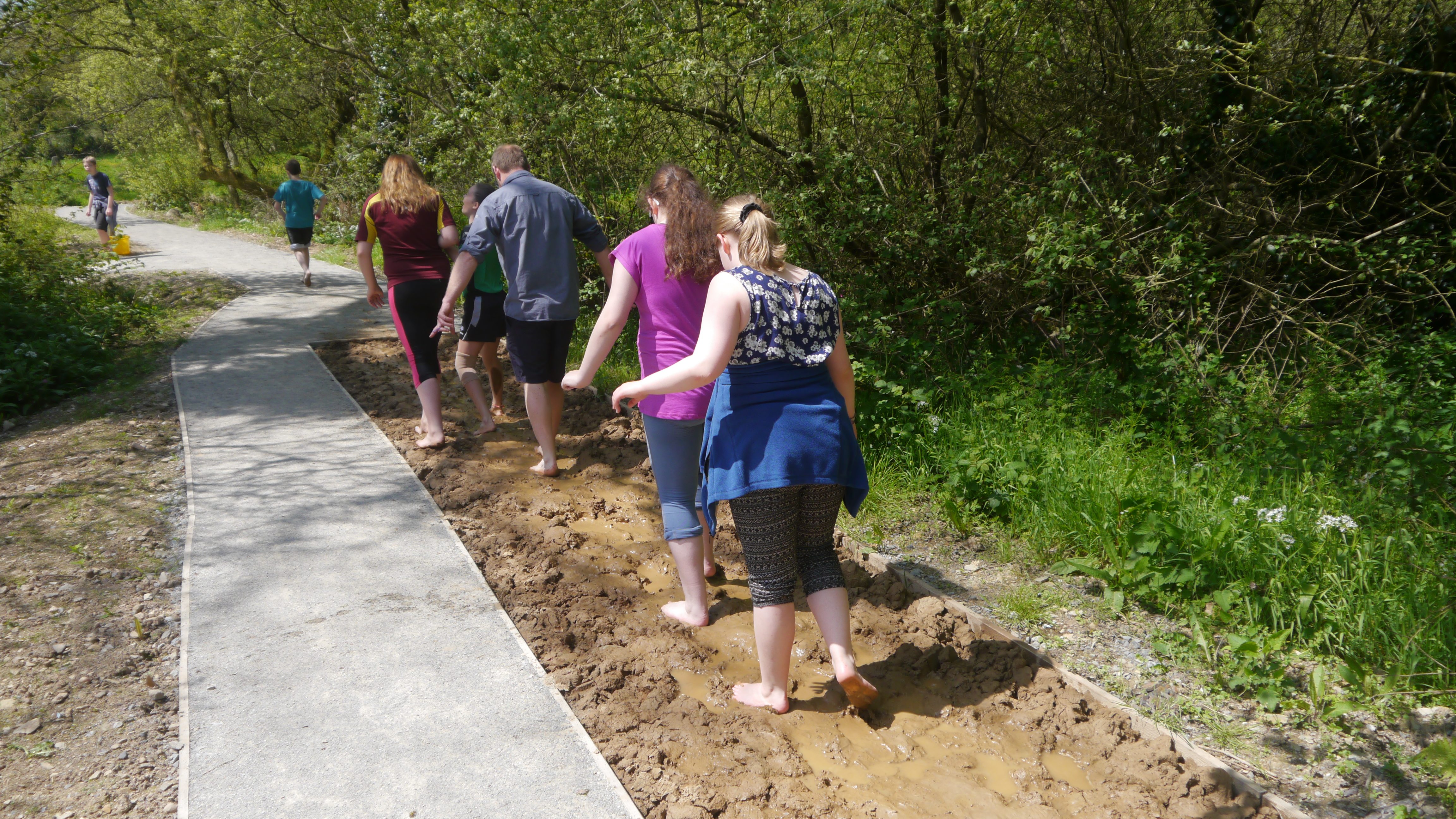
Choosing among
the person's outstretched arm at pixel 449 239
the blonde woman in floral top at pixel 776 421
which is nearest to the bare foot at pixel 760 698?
the blonde woman in floral top at pixel 776 421

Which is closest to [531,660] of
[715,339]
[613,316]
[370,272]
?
[613,316]

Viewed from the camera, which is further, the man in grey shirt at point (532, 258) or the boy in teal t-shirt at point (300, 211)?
the boy in teal t-shirt at point (300, 211)

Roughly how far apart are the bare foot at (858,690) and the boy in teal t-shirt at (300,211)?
11350 millimetres

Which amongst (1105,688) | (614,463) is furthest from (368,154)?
(1105,688)

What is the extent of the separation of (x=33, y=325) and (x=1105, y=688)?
28.8 ft

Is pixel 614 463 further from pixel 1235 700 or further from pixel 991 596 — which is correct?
pixel 1235 700

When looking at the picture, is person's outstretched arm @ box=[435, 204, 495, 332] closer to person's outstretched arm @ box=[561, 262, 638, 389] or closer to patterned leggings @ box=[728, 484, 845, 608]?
person's outstretched arm @ box=[561, 262, 638, 389]

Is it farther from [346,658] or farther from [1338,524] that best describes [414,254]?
[1338,524]

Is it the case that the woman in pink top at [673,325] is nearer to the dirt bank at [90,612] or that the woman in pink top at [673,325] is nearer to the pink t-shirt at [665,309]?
the pink t-shirt at [665,309]

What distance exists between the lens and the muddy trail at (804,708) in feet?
9.65

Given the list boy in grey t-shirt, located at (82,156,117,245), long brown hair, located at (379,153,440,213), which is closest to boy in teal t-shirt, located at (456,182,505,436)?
long brown hair, located at (379,153,440,213)

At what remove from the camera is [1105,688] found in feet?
11.3

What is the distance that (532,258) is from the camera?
524 cm

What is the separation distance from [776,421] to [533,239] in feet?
8.82
